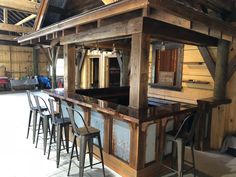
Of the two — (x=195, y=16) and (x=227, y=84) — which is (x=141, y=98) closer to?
(x=195, y=16)

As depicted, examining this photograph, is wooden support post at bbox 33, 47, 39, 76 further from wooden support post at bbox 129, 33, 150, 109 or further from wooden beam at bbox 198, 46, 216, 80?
wooden support post at bbox 129, 33, 150, 109

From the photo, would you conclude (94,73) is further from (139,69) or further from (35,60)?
(139,69)

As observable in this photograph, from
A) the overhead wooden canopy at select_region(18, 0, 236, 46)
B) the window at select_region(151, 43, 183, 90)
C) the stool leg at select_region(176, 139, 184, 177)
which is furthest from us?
Answer: the window at select_region(151, 43, 183, 90)

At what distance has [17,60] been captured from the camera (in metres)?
12.6

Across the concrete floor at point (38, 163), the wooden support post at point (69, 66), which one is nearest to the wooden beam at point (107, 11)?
the wooden support post at point (69, 66)

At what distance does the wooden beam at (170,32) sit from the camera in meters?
2.50

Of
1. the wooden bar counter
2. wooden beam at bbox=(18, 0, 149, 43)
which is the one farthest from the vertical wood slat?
wooden beam at bbox=(18, 0, 149, 43)

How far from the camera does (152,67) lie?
5453mm

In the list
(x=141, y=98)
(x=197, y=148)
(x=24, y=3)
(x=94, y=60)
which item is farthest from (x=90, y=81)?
(x=141, y=98)

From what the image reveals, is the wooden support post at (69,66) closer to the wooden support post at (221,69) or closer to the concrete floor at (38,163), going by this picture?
the concrete floor at (38,163)

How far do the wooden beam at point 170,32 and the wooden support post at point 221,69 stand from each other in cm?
21

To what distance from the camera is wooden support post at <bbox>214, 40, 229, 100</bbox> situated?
3648mm

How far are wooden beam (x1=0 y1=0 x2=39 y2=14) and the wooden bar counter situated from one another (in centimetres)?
407

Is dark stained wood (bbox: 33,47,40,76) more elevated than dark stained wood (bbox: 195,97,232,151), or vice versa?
dark stained wood (bbox: 33,47,40,76)
